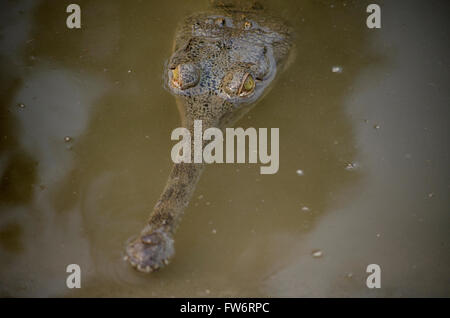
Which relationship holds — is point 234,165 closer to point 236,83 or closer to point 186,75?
point 236,83

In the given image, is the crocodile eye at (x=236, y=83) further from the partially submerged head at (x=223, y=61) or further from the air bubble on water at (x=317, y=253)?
the air bubble on water at (x=317, y=253)

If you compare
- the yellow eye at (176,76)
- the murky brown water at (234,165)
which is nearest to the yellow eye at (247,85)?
the murky brown water at (234,165)

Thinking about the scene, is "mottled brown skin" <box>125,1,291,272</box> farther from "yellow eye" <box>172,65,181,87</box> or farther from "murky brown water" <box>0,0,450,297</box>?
"murky brown water" <box>0,0,450,297</box>

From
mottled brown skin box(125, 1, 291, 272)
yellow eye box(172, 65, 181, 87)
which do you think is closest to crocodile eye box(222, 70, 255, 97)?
mottled brown skin box(125, 1, 291, 272)

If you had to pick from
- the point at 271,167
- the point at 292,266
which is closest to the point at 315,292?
the point at 292,266
